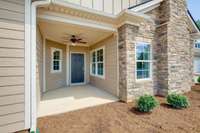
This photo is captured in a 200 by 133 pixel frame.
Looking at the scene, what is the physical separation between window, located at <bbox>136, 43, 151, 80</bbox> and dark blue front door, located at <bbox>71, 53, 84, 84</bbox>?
4724 millimetres

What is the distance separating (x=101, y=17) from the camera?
4.51 metres

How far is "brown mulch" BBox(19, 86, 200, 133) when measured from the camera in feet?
9.45

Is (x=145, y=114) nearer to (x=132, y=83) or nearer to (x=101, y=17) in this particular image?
(x=132, y=83)

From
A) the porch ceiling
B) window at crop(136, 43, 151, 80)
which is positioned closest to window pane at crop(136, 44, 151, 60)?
window at crop(136, 43, 151, 80)

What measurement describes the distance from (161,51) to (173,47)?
0.57 m

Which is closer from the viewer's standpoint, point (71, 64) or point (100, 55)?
point (100, 55)

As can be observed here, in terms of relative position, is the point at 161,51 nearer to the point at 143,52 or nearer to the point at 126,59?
the point at 143,52

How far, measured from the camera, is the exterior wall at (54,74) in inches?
253

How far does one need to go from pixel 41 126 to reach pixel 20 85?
1.20m

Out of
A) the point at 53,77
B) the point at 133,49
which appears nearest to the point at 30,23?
the point at 133,49

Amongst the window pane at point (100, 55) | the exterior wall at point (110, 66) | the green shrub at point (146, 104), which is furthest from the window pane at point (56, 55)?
the green shrub at point (146, 104)

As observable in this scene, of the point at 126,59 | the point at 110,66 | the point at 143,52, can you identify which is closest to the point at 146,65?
the point at 143,52

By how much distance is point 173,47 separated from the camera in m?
5.61

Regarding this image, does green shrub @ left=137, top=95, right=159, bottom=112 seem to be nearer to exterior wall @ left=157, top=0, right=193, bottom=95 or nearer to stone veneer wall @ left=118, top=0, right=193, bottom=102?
stone veneer wall @ left=118, top=0, right=193, bottom=102
